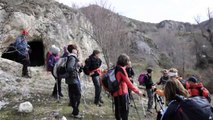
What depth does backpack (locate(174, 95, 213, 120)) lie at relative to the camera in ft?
10.9

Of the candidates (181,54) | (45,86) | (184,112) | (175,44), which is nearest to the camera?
(184,112)

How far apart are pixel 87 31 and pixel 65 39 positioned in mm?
A: 2573

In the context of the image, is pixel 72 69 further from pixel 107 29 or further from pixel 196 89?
pixel 107 29

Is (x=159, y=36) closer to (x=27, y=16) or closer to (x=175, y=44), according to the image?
(x=175, y=44)

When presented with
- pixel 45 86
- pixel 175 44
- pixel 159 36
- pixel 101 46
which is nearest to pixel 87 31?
pixel 101 46

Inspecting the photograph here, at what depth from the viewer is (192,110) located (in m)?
3.33

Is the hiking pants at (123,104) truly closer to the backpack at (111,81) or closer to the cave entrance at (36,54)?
the backpack at (111,81)

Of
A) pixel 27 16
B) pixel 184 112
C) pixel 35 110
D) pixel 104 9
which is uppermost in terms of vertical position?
pixel 104 9

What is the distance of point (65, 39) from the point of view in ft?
52.5

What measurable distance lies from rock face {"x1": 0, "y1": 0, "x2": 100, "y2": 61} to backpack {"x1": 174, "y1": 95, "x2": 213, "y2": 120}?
36.0 ft

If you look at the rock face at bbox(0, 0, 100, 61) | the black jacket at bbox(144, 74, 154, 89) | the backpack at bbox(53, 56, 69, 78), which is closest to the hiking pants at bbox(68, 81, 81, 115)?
the backpack at bbox(53, 56, 69, 78)

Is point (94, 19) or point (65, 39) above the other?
point (94, 19)

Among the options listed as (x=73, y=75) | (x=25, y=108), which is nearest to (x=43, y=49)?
(x=25, y=108)

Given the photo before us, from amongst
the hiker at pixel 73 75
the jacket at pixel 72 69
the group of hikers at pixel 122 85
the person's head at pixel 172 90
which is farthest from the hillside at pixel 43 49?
the person's head at pixel 172 90
